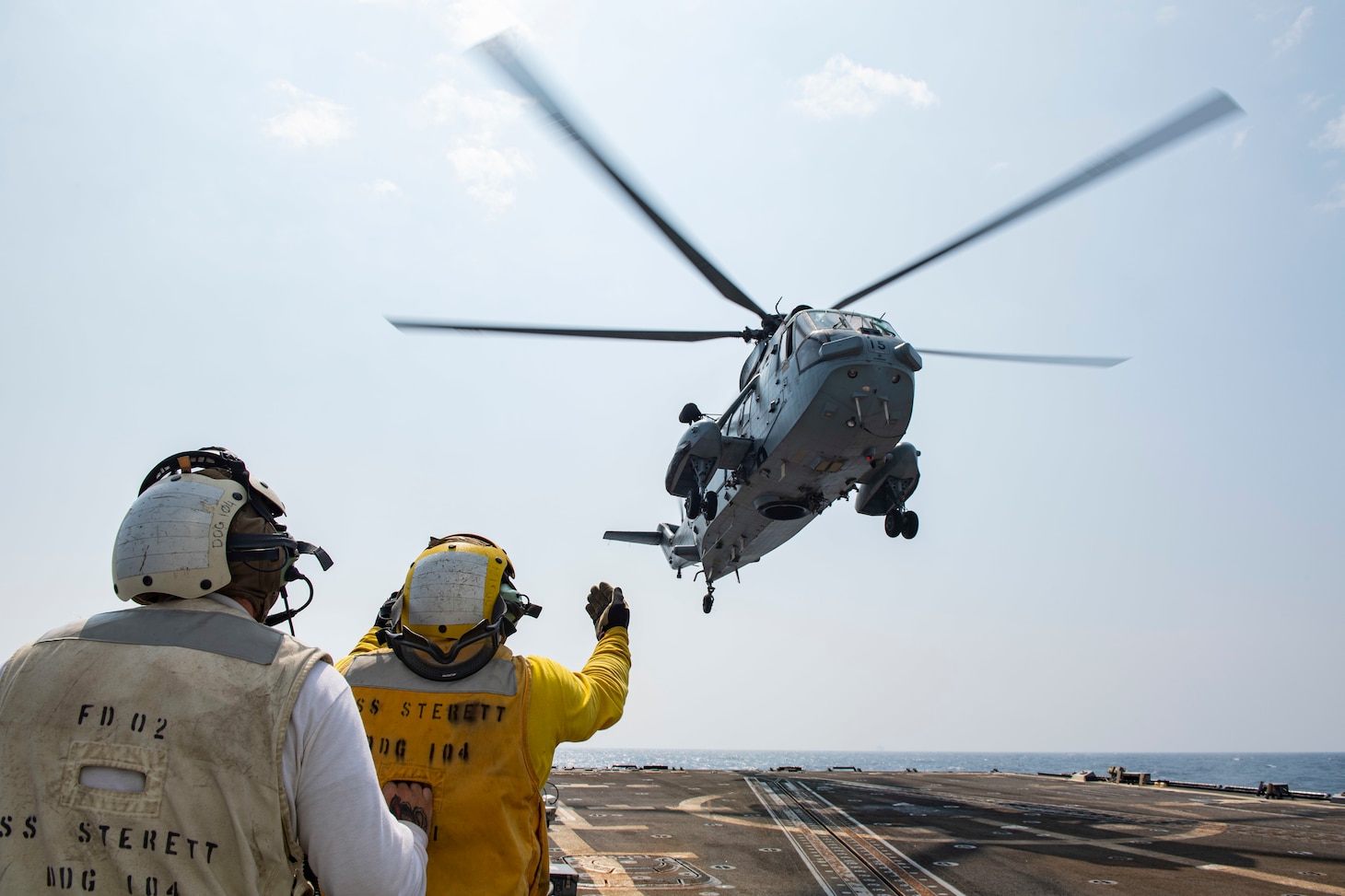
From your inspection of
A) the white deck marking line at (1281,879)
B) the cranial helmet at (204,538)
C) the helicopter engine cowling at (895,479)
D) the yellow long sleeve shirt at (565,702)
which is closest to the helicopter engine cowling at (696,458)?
the helicopter engine cowling at (895,479)

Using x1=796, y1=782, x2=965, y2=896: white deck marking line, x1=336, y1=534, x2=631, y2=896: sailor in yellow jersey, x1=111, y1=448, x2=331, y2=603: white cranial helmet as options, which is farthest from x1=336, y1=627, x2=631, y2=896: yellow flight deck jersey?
x1=796, y1=782, x2=965, y2=896: white deck marking line

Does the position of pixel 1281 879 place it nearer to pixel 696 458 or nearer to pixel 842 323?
pixel 842 323

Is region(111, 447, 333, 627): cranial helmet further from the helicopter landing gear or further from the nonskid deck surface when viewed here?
the helicopter landing gear

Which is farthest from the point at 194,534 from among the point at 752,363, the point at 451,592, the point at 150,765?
the point at 752,363

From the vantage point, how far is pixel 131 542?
2.38 metres

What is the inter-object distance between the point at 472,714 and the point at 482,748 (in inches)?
5.6

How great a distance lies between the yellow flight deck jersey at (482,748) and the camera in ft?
9.92

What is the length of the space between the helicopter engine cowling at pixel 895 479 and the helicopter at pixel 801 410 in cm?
3

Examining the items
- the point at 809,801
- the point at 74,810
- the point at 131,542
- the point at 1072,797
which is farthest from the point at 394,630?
the point at 1072,797

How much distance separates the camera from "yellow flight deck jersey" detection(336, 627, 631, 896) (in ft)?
9.92

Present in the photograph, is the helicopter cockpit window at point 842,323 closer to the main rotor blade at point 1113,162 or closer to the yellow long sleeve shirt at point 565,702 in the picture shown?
the main rotor blade at point 1113,162

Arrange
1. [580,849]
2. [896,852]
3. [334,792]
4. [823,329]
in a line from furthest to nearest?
[823,329] < [896,852] < [580,849] < [334,792]

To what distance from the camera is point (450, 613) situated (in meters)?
3.23

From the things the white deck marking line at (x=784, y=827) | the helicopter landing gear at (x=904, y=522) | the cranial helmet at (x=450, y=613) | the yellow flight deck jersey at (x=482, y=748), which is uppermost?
the helicopter landing gear at (x=904, y=522)
